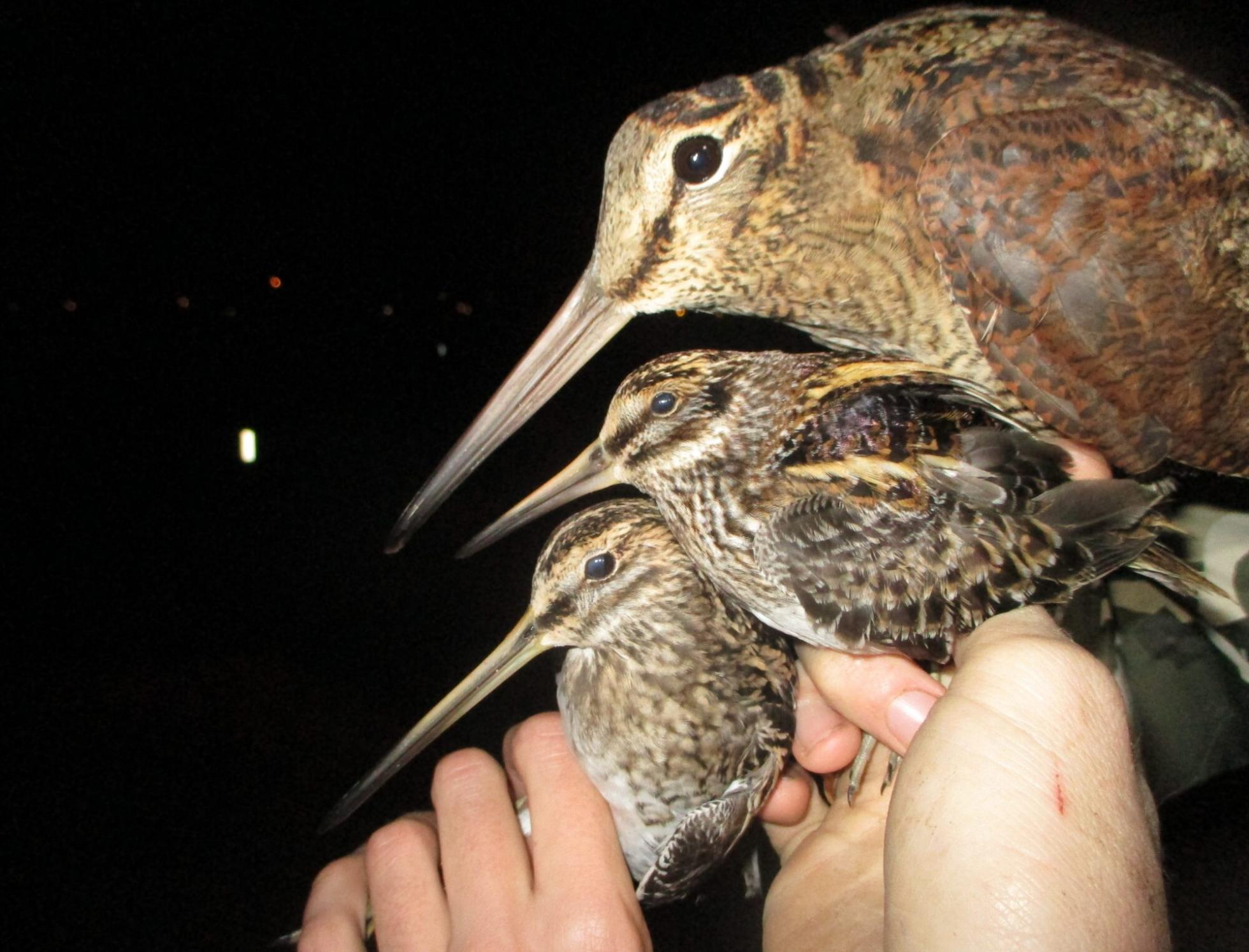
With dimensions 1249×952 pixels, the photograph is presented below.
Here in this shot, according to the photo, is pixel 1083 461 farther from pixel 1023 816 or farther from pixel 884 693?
pixel 1023 816

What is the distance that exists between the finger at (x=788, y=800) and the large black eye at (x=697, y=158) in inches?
45.0

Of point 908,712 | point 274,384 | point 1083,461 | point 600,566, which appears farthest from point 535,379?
point 274,384

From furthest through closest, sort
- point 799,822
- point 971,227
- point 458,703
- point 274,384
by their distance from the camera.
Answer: point 274,384
point 799,822
point 458,703
point 971,227

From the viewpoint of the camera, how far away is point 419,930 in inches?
51.4

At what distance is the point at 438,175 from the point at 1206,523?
8.76ft

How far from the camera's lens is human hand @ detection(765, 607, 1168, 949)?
65cm

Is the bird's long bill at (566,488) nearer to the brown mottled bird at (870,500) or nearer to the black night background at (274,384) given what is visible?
the brown mottled bird at (870,500)

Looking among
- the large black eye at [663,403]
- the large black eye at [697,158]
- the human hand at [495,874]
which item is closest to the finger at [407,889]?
the human hand at [495,874]

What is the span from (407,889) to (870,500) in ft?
3.87

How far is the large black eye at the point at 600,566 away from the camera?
131 centimetres

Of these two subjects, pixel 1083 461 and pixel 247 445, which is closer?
pixel 1083 461

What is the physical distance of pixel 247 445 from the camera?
122 inches

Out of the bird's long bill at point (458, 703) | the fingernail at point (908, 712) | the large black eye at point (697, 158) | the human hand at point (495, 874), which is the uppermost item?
the large black eye at point (697, 158)

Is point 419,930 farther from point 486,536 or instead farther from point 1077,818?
point 1077,818
